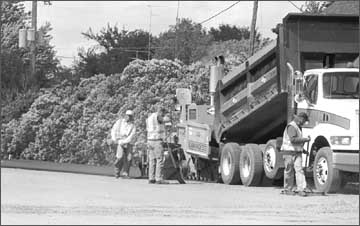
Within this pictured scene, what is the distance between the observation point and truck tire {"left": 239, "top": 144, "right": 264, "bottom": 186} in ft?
54.1

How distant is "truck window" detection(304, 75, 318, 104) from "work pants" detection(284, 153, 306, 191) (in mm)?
1463

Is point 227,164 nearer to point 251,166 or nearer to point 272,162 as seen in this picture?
point 251,166

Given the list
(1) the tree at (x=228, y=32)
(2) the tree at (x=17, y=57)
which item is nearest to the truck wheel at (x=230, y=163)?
(2) the tree at (x=17, y=57)

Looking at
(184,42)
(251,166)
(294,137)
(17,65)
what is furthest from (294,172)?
(184,42)

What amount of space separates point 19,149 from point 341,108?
1600 cm

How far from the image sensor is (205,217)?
423 inches

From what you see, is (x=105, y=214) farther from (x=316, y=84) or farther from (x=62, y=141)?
(x=62, y=141)

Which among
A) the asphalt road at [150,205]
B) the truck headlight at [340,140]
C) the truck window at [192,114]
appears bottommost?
the asphalt road at [150,205]

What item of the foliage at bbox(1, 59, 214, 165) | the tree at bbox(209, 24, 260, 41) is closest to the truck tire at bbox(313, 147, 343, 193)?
the foliage at bbox(1, 59, 214, 165)

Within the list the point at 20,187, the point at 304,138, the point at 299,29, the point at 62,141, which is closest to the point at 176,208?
the point at 20,187

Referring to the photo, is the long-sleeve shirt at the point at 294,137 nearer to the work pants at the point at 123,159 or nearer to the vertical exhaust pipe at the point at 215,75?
the vertical exhaust pipe at the point at 215,75

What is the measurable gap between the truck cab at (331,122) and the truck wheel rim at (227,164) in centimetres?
283

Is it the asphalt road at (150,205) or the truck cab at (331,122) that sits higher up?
the truck cab at (331,122)

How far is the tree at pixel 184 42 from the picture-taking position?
49906 millimetres
